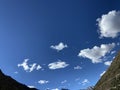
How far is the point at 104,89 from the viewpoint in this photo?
19488 cm

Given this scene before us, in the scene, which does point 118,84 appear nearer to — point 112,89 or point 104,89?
point 112,89

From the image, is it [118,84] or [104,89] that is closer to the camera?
[118,84]

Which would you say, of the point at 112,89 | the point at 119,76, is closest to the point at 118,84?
the point at 112,89

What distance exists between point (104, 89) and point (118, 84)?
25.6 metres

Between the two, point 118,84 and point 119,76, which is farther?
point 119,76

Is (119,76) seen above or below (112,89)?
above

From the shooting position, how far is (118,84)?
6737 inches

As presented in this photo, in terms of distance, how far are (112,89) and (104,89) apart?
24.2 meters

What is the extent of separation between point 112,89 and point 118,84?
17.8 feet

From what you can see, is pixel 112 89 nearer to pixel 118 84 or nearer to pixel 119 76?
pixel 118 84

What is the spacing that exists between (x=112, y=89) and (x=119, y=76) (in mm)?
19392

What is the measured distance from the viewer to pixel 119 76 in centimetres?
18700
